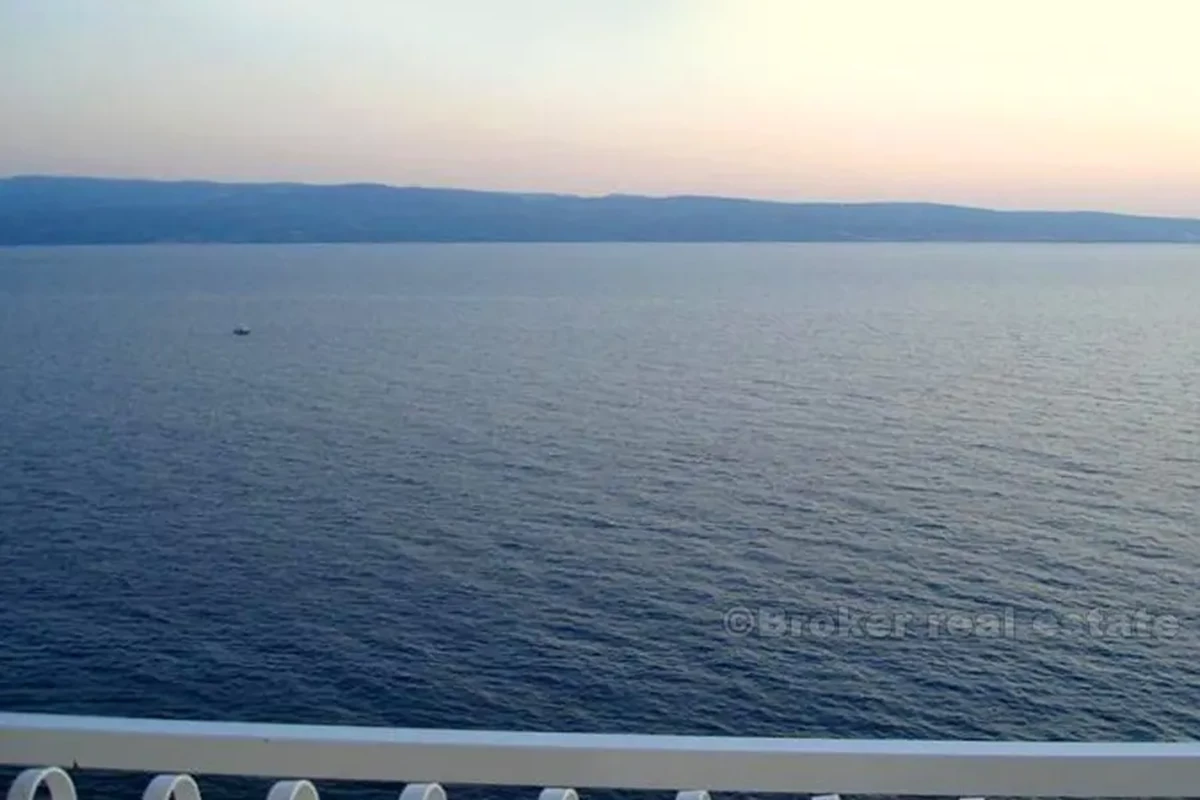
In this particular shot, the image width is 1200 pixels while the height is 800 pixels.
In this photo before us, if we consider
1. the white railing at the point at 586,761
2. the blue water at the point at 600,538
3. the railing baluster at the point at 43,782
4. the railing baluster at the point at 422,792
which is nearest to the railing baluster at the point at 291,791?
the white railing at the point at 586,761

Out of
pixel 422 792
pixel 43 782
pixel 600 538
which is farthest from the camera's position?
pixel 600 538

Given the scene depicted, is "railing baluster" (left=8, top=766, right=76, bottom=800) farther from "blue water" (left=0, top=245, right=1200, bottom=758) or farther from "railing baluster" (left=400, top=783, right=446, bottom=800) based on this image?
"blue water" (left=0, top=245, right=1200, bottom=758)

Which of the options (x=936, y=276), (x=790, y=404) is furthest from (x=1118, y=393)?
(x=936, y=276)

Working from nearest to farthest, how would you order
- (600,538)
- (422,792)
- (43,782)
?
(422,792) < (43,782) < (600,538)

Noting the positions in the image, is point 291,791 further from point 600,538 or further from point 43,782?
point 600,538

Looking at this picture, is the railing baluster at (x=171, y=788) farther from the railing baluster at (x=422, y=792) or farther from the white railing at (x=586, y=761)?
the railing baluster at (x=422, y=792)

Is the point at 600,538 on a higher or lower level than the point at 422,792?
lower

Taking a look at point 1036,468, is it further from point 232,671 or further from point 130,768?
point 130,768

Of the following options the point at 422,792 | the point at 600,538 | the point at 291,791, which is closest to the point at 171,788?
the point at 291,791
